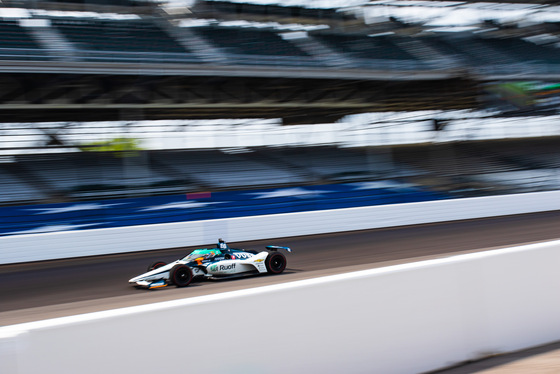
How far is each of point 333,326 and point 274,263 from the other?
449cm

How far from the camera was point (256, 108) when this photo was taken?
18562 mm

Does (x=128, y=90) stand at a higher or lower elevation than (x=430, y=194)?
higher

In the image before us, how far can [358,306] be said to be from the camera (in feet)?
10.7

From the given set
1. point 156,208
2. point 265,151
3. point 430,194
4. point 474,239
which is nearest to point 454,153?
point 430,194

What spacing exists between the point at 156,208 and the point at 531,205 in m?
9.86

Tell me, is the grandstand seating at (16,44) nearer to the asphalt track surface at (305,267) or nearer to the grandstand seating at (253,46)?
the grandstand seating at (253,46)

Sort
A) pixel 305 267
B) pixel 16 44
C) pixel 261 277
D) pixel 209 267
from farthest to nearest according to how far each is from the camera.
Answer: pixel 16 44 < pixel 305 267 < pixel 261 277 < pixel 209 267

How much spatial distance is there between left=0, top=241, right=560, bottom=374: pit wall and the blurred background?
32.3 feet

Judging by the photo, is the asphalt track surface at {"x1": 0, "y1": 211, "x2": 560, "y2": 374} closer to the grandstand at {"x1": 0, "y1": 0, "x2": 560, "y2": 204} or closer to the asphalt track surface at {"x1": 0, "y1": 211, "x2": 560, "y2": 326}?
the asphalt track surface at {"x1": 0, "y1": 211, "x2": 560, "y2": 326}

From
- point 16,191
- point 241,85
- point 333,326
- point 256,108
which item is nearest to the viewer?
point 333,326

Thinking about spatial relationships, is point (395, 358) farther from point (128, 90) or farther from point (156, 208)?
point (128, 90)

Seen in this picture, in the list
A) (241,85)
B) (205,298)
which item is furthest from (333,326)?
(241,85)

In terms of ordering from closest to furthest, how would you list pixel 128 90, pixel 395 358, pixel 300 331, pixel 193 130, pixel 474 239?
Answer: pixel 300 331
pixel 395 358
pixel 474 239
pixel 128 90
pixel 193 130

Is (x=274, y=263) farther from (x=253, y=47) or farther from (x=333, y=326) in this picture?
(x=253, y=47)
